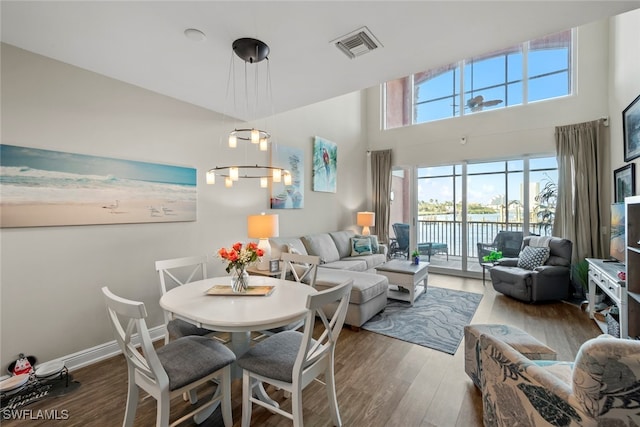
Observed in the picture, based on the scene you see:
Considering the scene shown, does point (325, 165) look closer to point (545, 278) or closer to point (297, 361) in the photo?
point (545, 278)

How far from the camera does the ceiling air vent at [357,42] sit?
1.95m

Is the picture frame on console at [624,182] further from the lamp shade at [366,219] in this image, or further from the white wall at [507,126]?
the lamp shade at [366,219]

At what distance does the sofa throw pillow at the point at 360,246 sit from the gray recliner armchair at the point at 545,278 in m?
2.19

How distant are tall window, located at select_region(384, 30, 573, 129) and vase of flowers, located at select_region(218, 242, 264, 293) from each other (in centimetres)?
548

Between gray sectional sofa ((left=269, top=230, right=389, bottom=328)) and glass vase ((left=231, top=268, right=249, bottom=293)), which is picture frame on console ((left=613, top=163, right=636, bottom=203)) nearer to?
gray sectional sofa ((left=269, top=230, right=389, bottom=328))

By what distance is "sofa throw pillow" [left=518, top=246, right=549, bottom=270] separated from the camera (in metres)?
4.26

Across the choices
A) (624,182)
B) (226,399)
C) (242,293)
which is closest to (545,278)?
(624,182)

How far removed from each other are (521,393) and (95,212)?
129 inches

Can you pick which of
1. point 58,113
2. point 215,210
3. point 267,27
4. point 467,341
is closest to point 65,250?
point 58,113

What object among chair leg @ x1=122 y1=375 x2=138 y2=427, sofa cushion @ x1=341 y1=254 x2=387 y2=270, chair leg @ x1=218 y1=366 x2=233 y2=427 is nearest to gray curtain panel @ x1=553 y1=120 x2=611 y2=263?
sofa cushion @ x1=341 y1=254 x2=387 y2=270

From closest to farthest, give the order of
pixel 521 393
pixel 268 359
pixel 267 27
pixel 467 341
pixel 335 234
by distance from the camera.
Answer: pixel 521 393 < pixel 268 359 < pixel 267 27 < pixel 467 341 < pixel 335 234

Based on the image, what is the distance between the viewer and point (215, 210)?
11.7 ft

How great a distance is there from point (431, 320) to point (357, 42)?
3107 mm

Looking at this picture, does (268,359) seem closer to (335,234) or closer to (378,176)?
(335,234)
